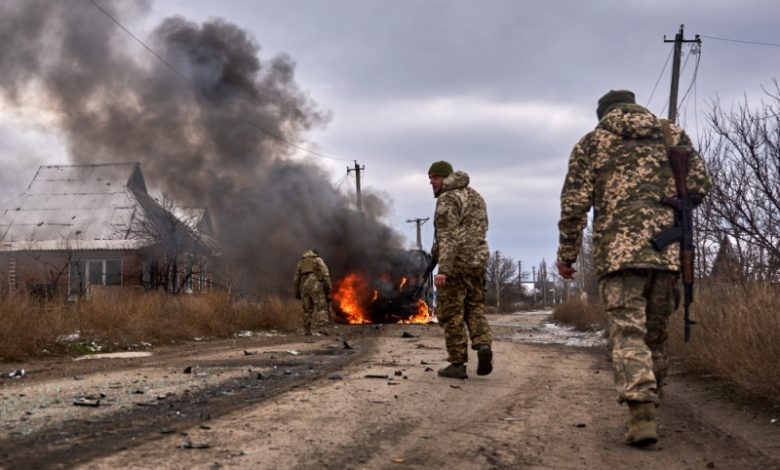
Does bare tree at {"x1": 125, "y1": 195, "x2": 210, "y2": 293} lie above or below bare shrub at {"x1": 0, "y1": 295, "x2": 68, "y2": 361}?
above

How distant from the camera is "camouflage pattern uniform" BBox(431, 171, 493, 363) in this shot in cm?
612

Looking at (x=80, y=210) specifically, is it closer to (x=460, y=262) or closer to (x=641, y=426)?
(x=460, y=262)

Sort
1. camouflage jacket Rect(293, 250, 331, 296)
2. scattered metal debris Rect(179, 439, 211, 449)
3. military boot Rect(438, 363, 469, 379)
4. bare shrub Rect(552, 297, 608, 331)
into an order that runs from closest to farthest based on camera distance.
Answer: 1. scattered metal debris Rect(179, 439, 211, 449)
2. military boot Rect(438, 363, 469, 379)
3. camouflage jacket Rect(293, 250, 331, 296)
4. bare shrub Rect(552, 297, 608, 331)

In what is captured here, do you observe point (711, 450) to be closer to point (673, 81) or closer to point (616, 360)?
point (616, 360)

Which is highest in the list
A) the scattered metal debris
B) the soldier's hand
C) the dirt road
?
the soldier's hand

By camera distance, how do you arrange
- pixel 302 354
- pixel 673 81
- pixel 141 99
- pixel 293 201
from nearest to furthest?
pixel 302 354, pixel 673 81, pixel 141 99, pixel 293 201

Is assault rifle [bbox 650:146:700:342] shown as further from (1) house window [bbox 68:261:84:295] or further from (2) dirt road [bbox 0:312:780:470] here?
(1) house window [bbox 68:261:84:295]

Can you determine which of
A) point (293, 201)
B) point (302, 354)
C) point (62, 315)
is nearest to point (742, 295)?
point (302, 354)

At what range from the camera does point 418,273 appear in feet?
75.3

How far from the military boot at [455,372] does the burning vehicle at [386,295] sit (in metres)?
15.3

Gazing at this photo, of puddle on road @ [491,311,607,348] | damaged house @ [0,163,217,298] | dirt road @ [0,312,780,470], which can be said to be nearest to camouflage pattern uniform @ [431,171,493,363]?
dirt road @ [0,312,780,470]

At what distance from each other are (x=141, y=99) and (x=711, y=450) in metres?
22.0

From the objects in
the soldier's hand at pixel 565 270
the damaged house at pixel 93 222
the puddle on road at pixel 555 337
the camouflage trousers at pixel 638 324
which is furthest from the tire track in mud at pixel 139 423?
the damaged house at pixel 93 222

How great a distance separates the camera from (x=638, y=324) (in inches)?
146
